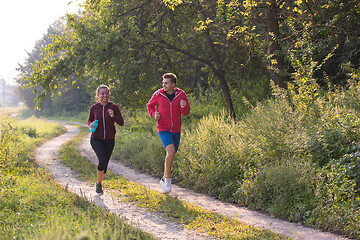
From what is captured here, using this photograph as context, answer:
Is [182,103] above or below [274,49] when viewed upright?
below

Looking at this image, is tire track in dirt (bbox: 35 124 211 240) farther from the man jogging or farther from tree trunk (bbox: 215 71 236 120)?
tree trunk (bbox: 215 71 236 120)

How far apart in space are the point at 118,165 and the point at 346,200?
7995mm

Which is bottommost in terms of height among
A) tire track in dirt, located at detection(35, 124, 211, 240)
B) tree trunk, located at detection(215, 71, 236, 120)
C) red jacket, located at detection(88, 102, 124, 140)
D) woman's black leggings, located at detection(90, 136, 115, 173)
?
tire track in dirt, located at detection(35, 124, 211, 240)

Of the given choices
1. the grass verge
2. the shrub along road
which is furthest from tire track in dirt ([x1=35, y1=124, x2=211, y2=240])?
the grass verge

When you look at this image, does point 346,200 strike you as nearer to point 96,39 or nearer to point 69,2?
point 96,39

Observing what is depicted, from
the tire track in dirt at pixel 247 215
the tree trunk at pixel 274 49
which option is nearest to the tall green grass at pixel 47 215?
the tire track in dirt at pixel 247 215

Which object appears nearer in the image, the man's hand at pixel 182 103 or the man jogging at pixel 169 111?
the man's hand at pixel 182 103

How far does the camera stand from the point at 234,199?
23.2 ft

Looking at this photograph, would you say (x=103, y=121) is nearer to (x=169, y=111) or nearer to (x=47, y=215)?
(x=169, y=111)

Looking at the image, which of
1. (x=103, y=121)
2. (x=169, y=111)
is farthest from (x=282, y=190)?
(x=103, y=121)

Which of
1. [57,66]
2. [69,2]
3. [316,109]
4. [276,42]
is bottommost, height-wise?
[316,109]

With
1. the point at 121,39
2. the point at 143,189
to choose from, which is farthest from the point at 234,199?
the point at 121,39

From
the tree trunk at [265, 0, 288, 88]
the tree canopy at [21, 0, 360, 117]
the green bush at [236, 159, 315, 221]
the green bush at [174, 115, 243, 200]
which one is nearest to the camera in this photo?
the green bush at [236, 159, 315, 221]

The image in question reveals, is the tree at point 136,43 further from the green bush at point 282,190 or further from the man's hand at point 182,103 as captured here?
the green bush at point 282,190
